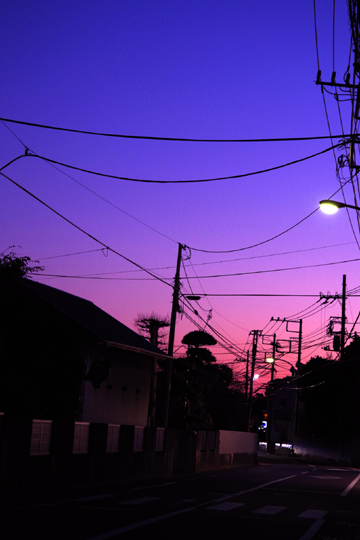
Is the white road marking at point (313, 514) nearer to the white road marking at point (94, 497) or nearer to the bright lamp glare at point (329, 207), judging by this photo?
the white road marking at point (94, 497)

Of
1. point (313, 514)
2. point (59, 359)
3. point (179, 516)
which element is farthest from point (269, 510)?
point (59, 359)

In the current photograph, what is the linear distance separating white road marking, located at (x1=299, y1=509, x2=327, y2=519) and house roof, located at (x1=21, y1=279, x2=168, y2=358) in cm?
1228

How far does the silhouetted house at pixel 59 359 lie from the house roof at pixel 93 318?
6 centimetres

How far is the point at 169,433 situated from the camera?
24984 mm

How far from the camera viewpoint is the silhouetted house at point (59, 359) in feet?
69.3

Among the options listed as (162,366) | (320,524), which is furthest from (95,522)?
(162,366)

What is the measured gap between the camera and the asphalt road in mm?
9758

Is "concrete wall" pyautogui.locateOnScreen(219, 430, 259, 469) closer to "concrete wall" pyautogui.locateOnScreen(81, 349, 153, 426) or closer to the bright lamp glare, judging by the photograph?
"concrete wall" pyautogui.locateOnScreen(81, 349, 153, 426)

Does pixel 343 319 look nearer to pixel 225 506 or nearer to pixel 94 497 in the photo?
pixel 225 506

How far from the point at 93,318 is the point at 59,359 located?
576 cm

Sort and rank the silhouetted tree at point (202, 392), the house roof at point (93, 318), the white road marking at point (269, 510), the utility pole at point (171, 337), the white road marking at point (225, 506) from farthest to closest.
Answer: the silhouetted tree at point (202, 392) < the utility pole at point (171, 337) < the house roof at point (93, 318) < the white road marking at point (225, 506) < the white road marking at point (269, 510)

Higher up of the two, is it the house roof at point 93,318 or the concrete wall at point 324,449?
the house roof at point 93,318

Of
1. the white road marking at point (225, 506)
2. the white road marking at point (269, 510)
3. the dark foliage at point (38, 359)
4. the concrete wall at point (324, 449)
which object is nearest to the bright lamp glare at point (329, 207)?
the white road marking at point (269, 510)

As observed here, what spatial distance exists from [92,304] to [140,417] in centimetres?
627
